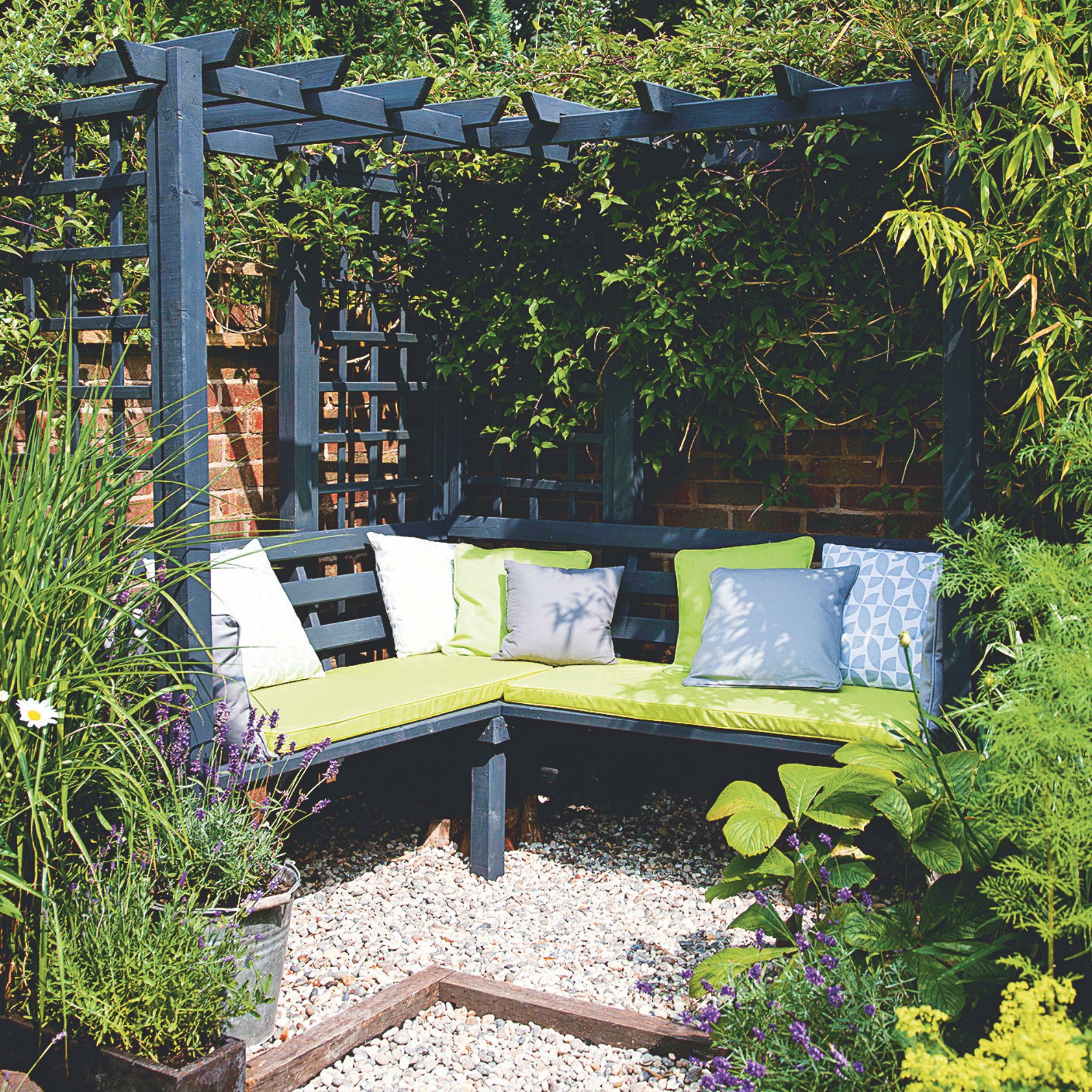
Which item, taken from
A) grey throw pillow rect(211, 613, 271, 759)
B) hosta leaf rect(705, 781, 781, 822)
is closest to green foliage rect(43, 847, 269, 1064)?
grey throw pillow rect(211, 613, 271, 759)

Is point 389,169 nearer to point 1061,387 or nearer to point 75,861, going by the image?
point 1061,387

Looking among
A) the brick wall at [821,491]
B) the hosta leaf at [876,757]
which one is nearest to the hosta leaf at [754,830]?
the hosta leaf at [876,757]

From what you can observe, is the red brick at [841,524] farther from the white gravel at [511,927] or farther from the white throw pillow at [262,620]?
the white throw pillow at [262,620]

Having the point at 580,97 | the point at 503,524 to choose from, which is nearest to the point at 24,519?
the point at 503,524

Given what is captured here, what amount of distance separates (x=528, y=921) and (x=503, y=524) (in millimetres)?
1842

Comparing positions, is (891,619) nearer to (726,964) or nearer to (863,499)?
(863,499)

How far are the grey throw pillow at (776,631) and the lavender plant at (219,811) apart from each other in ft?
4.81

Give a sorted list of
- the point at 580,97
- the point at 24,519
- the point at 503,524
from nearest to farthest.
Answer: the point at 24,519, the point at 580,97, the point at 503,524

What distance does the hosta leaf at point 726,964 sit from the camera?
8.91ft

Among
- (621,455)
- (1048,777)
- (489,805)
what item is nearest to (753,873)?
(1048,777)

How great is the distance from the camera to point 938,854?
8.41 feet

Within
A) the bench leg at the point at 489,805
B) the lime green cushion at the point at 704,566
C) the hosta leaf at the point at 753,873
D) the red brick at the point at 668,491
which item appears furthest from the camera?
the red brick at the point at 668,491

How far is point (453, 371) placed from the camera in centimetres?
523

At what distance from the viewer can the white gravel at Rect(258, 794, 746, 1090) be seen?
2924 mm
